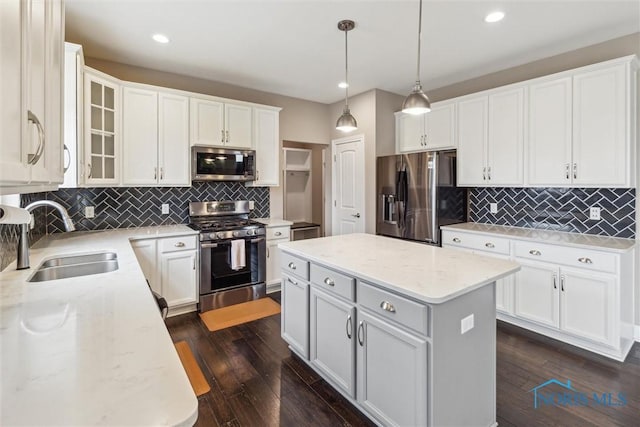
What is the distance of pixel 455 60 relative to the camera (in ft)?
11.2

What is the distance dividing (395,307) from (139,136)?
3.19 metres

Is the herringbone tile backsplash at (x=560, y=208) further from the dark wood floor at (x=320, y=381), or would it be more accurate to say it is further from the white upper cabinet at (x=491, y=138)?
the dark wood floor at (x=320, y=381)

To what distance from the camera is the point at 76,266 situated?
210 centimetres

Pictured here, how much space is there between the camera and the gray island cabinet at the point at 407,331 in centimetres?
148

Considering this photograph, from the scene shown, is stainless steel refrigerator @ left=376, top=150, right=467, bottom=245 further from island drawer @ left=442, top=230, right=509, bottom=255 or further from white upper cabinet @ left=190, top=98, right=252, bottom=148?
white upper cabinet @ left=190, top=98, right=252, bottom=148

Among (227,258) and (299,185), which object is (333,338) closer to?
(227,258)

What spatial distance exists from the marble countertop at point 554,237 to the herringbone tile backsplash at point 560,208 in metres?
0.09

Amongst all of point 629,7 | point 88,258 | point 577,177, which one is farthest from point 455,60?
point 88,258

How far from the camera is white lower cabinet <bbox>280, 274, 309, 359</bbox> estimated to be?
7.62 feet

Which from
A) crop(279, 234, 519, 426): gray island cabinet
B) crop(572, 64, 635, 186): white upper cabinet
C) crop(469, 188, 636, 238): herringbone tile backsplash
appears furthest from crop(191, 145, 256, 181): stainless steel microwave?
crop(572, 64, 635, 186): white upper cabinet

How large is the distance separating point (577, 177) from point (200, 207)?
13.3ft

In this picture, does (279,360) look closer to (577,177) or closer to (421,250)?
(421,250)

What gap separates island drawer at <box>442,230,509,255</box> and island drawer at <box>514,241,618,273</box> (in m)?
0.13

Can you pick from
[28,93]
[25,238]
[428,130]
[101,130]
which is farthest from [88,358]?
[428,130]
